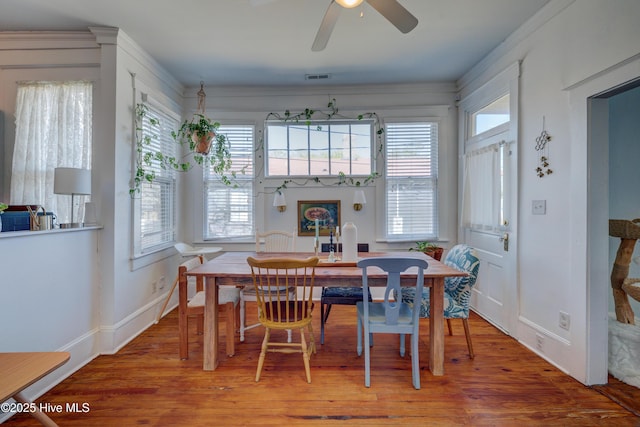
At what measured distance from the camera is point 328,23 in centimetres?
191

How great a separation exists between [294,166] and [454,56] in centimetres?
225

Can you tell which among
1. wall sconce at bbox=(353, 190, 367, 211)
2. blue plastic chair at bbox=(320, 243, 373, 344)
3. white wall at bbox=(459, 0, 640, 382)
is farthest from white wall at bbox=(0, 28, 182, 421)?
white wall at bbox=(459, 0, 640, 382)

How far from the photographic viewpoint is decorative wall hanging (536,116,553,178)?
244cm

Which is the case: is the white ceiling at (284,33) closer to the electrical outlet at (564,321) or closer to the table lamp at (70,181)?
the table lamp at (70,181)

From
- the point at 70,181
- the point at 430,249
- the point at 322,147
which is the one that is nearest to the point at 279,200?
the point at 322,147

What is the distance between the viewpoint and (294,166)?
4.02 m

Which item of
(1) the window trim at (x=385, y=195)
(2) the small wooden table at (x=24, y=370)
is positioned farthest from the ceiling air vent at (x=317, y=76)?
(2) the small wooden table at (x=24, y=370)

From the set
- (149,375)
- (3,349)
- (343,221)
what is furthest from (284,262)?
(343,221)

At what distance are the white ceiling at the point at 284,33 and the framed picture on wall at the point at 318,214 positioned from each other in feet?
5.26

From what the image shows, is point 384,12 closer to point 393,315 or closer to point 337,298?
point 393,315

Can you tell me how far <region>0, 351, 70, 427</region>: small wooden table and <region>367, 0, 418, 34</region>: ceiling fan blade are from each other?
2.45 m

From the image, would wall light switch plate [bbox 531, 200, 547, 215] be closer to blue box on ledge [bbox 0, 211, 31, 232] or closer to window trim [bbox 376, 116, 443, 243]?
window trim [bbox 376, 116, 443, 243]

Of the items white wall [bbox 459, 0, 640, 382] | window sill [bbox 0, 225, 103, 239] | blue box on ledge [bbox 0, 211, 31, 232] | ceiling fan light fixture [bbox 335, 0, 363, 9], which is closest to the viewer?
ceiling fan light fixture [bbox 335, 0, 363, 9]

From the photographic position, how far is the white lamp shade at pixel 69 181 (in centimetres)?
234
